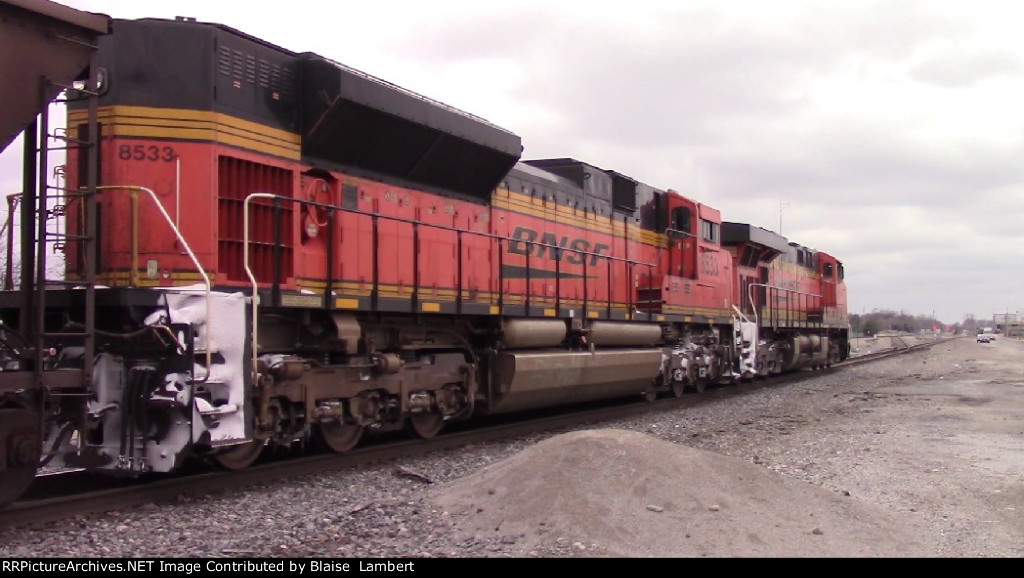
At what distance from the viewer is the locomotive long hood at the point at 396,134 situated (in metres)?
8.21

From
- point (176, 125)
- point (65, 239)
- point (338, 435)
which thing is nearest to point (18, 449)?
point (65, 239)

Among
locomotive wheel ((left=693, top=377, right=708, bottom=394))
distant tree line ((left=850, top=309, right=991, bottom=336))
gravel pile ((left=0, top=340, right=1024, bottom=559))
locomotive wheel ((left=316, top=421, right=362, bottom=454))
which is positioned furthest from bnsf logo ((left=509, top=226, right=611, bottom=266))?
distant tree line ((left=850, top=309, right=991, bottom=336))

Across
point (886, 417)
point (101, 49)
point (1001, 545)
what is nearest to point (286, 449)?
point (101, 49)

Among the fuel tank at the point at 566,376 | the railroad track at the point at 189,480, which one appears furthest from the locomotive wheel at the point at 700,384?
the railroad track at the point at 189,480

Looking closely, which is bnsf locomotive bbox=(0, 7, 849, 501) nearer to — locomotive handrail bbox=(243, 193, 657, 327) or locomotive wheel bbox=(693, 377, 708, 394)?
locomotive handrail bbox=(243, 193, 657, 327)

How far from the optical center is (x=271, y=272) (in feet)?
25.2

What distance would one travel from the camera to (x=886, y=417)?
42.0 ft

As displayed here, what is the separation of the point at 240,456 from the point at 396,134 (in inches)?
150

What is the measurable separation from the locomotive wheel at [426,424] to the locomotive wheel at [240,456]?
7.93ft

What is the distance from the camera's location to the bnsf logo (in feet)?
38.1

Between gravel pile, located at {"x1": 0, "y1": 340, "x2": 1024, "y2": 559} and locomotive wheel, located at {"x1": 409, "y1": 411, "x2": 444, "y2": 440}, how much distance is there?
1.94ft

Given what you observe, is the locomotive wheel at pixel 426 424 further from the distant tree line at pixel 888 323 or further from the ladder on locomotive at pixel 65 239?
the distant tree line at pixel 888 323

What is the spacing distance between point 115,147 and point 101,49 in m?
0.86
